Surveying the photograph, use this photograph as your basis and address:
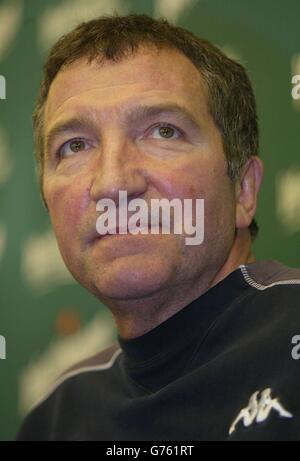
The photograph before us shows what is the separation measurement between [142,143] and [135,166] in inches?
1.7

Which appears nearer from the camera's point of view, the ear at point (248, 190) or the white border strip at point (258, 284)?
the white border strip at point (258, 284)

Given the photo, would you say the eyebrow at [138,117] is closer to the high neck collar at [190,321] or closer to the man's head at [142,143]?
the man's head at [142,143]

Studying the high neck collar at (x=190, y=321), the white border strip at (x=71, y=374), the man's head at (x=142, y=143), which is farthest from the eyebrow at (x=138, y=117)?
the white border strip at (x=71, y=374)

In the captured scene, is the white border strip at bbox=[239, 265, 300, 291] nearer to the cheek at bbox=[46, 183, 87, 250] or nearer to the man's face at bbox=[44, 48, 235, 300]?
the man's face at bbox=[44, 48, 235, 300]

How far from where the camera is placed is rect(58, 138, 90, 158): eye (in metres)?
0.71

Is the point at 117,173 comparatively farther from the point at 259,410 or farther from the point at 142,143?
the point at 259,410

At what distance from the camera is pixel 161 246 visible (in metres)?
0.64

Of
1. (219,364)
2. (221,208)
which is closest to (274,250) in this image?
(221,208)

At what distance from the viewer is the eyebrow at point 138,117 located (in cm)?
67

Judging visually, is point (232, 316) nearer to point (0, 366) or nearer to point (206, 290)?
point (206, 290)

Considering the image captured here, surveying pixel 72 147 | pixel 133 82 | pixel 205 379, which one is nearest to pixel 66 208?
pixel 72 147

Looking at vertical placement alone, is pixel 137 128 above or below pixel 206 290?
above

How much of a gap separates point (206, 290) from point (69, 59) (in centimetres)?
39

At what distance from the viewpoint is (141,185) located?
639mm
